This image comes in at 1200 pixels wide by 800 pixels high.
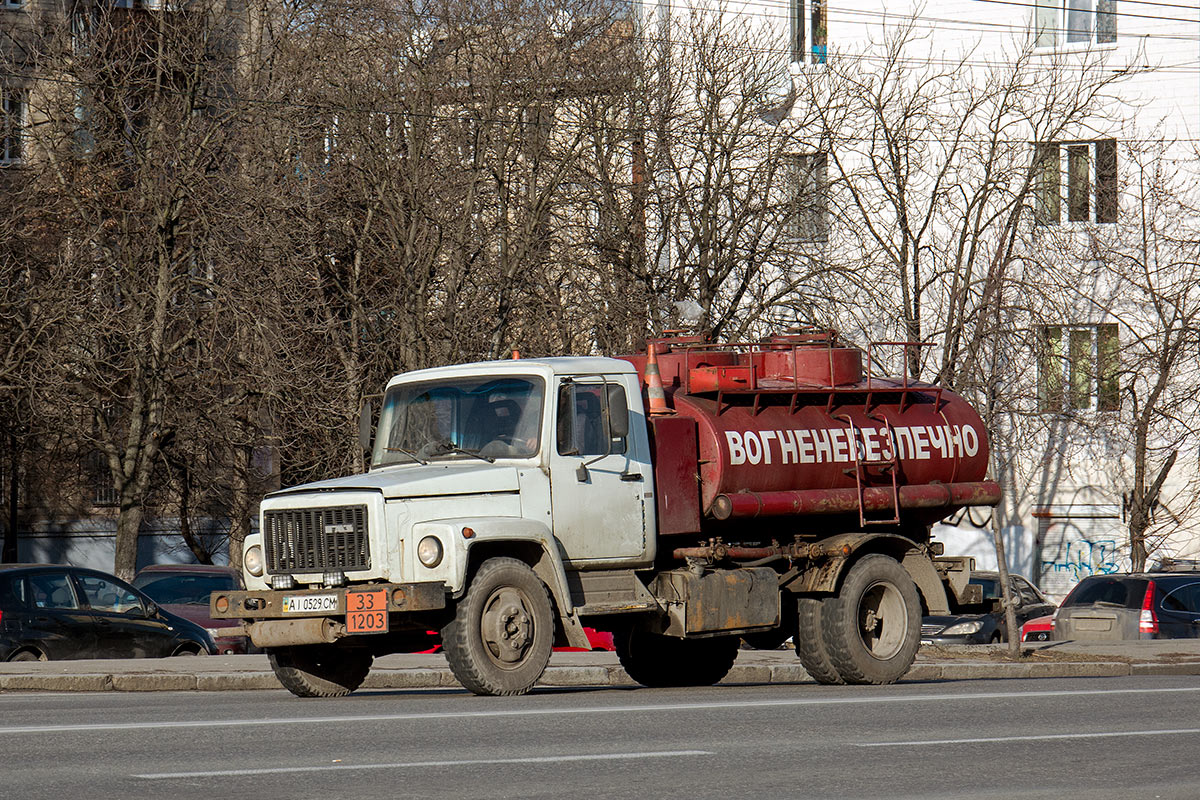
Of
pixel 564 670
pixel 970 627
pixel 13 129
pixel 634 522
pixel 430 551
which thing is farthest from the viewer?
pixel 13 129

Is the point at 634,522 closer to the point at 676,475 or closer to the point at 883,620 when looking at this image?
the point at 676,475

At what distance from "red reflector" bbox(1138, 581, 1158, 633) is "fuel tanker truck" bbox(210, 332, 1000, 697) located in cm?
853

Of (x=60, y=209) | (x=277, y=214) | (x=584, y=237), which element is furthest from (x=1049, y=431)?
(x=60, y=209)

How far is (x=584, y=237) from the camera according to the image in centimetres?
2905

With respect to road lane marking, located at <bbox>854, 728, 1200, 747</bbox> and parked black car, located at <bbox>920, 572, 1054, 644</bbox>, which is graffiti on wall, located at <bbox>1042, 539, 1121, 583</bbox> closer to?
parked black car, located at <bbox>920, 572, 1054, 644</bbox>

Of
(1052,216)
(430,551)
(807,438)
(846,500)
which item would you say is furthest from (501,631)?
(1052,216)

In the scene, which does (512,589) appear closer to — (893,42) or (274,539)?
(274,539)

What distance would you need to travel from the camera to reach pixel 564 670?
16.8 meters

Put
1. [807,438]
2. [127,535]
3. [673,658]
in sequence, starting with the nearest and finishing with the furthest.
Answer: [807,438] → [673,658] → [127,535]

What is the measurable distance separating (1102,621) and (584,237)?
407 inches

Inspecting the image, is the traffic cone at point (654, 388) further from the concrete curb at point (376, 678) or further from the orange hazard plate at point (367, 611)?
the concrete curb at point (376, 678)

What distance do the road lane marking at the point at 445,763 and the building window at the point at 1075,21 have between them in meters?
31.9

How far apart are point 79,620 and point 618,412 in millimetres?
9938

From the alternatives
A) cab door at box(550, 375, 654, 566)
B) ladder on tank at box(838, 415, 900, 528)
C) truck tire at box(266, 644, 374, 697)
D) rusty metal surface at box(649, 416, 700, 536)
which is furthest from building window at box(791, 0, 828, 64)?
truck tire at box(266, 644, 374, 697)
